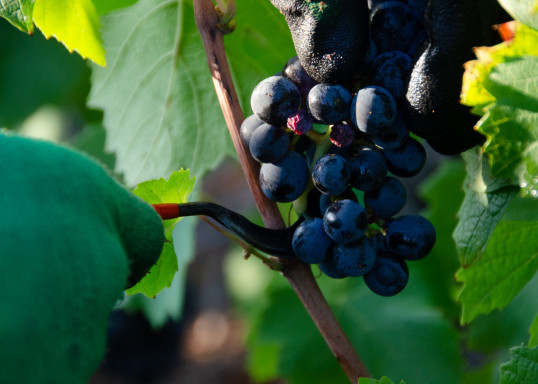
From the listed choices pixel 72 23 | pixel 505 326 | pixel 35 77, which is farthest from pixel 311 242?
pixel 35 77

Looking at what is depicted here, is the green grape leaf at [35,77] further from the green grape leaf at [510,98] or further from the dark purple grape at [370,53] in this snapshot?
the green grape leaf at [510,98]

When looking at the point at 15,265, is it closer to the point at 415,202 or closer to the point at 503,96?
the point at 503,96

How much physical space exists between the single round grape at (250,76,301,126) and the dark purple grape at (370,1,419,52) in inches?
3.9

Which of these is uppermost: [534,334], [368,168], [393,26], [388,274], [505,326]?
[393,26]

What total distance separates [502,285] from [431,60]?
1.17 ft

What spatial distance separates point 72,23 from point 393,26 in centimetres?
42

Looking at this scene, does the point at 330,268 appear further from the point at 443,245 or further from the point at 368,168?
the point at 443,245

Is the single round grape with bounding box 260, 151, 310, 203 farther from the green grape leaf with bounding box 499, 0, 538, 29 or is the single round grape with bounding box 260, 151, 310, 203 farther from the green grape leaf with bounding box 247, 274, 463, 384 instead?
the green grape leaf with bounding box 247, 274, 463, 384

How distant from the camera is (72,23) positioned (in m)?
0.84

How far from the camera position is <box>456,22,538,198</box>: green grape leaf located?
56 centimetres

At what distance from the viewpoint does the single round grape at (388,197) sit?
69cm

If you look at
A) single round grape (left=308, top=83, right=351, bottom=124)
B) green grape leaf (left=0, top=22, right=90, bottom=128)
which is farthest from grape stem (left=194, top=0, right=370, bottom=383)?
green grape leaf (left=0, top=22, right=90, bottom=128)

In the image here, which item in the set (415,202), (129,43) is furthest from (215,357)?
(129,43)

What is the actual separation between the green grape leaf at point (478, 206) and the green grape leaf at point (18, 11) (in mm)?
531
